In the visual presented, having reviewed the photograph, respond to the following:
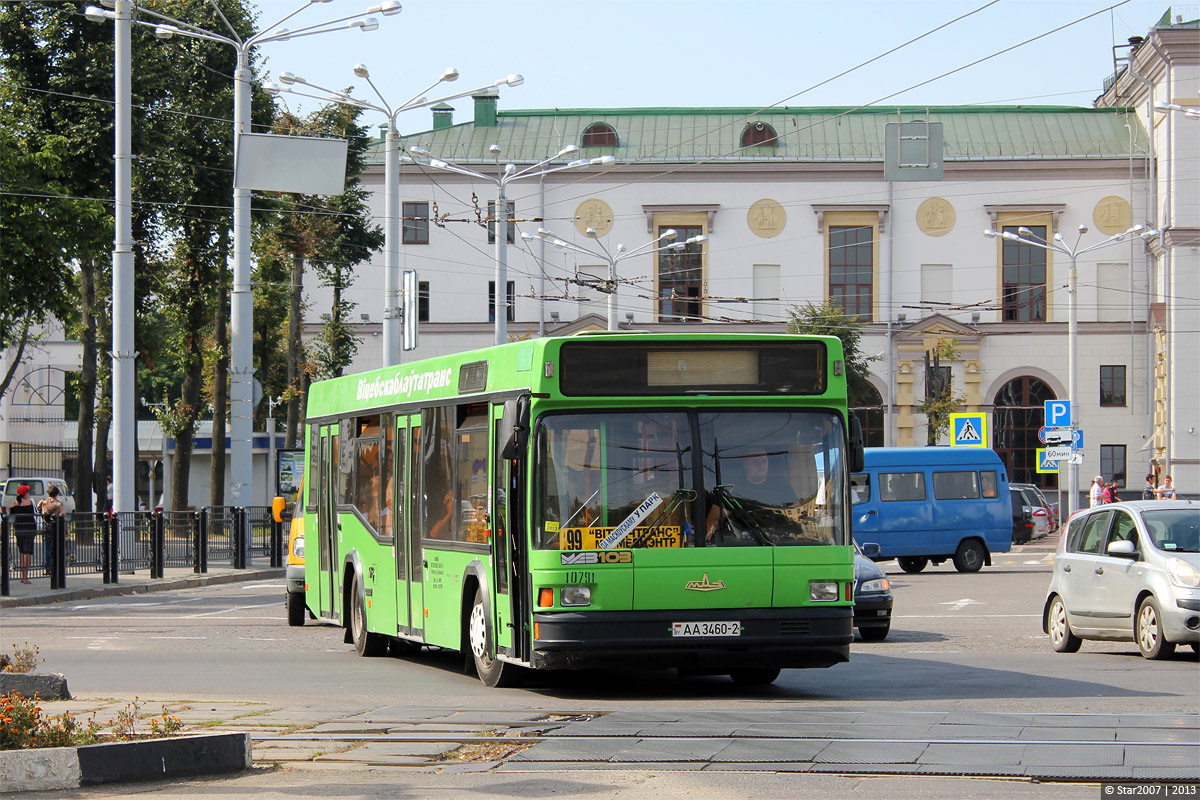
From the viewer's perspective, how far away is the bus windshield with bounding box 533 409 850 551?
37.6 feet

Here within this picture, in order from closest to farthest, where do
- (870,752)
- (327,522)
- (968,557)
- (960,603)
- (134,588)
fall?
(870,752) → (327,522) → (960,603) → (134,588) → (968,557)

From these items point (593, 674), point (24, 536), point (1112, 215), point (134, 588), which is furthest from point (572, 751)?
point (1112, 215)

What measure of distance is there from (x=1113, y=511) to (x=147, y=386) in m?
82.8

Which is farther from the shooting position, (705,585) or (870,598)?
(870,598)

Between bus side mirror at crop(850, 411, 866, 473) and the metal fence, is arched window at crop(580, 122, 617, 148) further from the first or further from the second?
bus side mirror at crop(850, 411, 866, 473)

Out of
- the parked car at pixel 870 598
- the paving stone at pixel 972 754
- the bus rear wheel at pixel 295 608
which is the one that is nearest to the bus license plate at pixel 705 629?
the paving stone at pixel 972 754

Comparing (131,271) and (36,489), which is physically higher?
(131,271)

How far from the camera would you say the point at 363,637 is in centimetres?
1577

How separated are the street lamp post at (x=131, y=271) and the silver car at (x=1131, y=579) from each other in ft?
54.9

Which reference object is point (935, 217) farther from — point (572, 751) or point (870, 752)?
point (572, 751)

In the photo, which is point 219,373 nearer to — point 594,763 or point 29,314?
point 29,314

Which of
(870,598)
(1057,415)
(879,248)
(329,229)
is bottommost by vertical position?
(870,598)

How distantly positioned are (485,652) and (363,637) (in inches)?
138

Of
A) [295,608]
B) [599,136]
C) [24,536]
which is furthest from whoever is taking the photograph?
[599,136]
